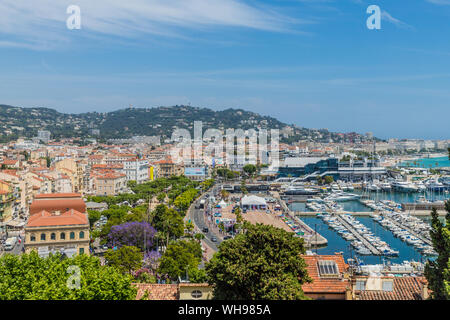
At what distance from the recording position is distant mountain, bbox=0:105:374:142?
46938 millimetres

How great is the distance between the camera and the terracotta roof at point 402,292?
409cm

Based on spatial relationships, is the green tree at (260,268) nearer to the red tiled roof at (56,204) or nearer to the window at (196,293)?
the window at (196,293)

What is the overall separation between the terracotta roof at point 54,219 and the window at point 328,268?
4999 mm

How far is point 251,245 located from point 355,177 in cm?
2694

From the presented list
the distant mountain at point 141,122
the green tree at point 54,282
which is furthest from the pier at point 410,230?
the distant mountain at point 141,122

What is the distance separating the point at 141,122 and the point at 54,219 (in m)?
55.3

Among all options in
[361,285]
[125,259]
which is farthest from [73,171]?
[361,285]

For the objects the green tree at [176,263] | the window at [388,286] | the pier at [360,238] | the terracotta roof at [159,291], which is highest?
the window at [388,286]

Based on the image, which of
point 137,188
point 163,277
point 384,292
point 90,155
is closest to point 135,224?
point 163,277

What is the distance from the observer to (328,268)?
427 centimetres
